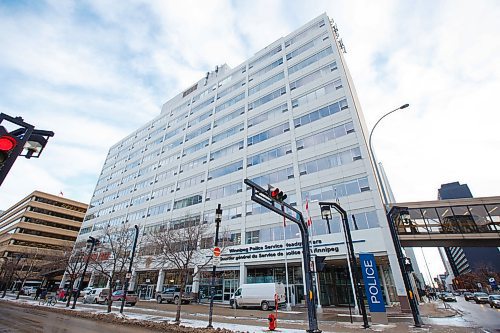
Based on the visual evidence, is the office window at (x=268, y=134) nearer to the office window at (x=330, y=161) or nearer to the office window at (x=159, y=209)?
the office window at (x=330, y=161)

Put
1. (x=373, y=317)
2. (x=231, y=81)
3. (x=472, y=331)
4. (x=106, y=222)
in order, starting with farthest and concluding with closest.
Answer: (x=106, y=222)
(x=231, y=81)
(x=373, y=317)
(x=472, y=331)

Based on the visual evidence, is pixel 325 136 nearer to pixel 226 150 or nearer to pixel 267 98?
pixel 267 98

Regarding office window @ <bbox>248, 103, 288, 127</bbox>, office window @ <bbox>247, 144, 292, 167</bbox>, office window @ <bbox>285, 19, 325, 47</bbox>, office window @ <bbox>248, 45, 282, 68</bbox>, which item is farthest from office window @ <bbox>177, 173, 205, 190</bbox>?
office window @ <bbox>285, 19, 325, 47</bbox>

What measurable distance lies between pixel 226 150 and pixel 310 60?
17.9 metres

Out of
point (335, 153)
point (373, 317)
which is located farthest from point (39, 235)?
point (373, 317)

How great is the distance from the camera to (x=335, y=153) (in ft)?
91.8

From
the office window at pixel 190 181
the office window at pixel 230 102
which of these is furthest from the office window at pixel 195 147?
the office window at pixel 230 102

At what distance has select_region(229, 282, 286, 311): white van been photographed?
2238 cm

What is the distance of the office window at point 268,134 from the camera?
111 ft

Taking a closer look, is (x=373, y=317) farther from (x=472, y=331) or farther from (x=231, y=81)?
(x=231, y=81)

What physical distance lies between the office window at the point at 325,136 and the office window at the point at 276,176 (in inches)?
131

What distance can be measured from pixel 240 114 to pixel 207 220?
1761 centimetres

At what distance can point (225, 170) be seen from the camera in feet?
122

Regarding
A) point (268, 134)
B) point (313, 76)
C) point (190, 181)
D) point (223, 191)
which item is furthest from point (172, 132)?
point (313, 76)
